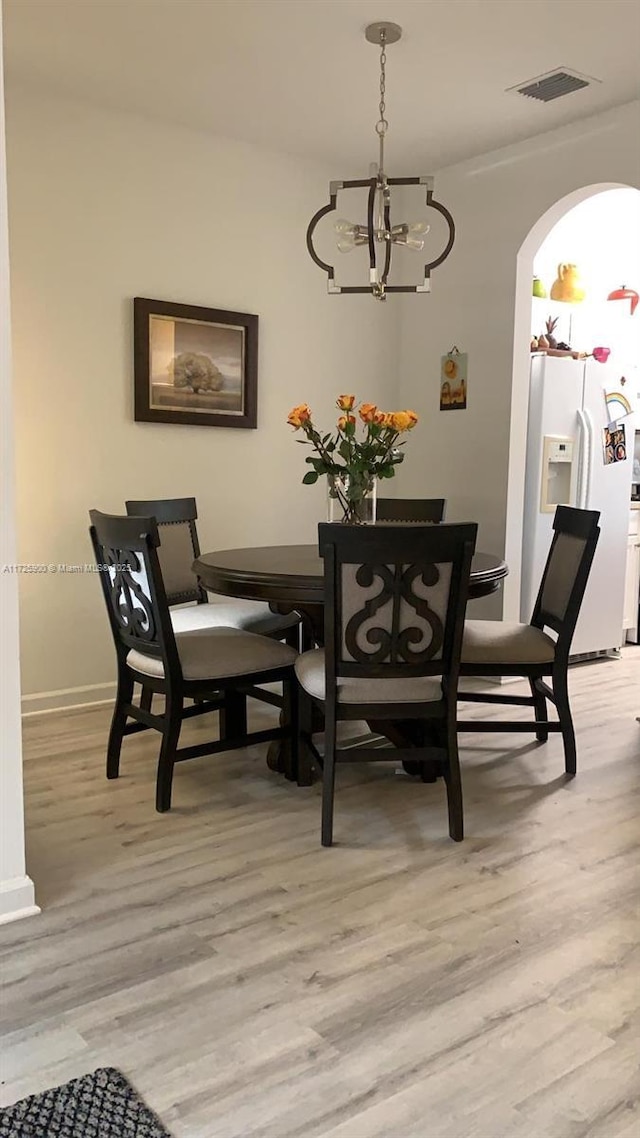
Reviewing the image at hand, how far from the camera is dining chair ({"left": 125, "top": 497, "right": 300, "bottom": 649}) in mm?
3482

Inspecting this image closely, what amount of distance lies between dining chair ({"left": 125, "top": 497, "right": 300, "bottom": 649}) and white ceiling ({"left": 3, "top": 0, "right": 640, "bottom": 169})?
5.75 feet

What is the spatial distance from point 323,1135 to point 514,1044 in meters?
0.44

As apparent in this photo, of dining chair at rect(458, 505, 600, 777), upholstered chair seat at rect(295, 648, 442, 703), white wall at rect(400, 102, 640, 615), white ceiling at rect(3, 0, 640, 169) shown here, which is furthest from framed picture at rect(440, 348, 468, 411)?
upholstered chair seat at rect(295, 648, 442, 703)

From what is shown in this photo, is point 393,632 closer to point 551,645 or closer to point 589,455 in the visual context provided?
Answer: point 551,645

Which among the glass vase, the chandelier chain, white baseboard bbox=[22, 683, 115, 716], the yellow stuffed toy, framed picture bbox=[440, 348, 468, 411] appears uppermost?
the chandelier chain

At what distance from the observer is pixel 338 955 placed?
201 cm

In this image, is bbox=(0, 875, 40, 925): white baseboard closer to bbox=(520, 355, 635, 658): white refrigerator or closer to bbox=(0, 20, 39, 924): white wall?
bbox=(0, 20, 39, 924): white wall

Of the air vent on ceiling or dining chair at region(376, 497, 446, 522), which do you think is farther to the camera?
dining chair at region(376, 497, 446, 522)

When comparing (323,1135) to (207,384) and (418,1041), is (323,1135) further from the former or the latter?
(207,384)

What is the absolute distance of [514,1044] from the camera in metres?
1.70

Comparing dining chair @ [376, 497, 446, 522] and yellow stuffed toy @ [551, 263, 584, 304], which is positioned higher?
yellow stuffed toy @ [551, 263, 584, 304]

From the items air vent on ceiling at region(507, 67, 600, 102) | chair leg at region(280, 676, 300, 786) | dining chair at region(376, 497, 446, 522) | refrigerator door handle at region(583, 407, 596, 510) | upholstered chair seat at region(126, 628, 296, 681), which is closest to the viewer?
upholstered chair seat at region(126, 628, 296, 681)

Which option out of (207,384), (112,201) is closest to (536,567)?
(207,384)

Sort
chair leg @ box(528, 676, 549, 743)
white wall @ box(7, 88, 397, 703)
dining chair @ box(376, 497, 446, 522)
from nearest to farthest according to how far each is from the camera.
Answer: chair leg @ box(528, 676, 549, 743)
white wall @ box(7, 88, 397, 703)
dining chair @ box(376, 497, 446, 522)
